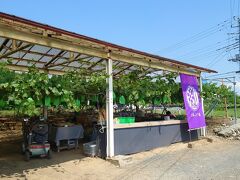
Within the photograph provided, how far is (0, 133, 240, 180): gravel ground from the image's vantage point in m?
7.74

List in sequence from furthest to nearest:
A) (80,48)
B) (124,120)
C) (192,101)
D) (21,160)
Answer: (192,101) < (124,120) < (21,160) < (80,48)

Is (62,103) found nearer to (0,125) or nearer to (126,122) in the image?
(126,122)

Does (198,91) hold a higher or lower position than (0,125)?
higher

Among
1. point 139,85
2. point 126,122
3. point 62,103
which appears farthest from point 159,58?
point 62,103

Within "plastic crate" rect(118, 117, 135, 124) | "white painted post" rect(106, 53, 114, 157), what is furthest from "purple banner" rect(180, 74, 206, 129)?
"white painted post" rect(106, 53, 114, 157)

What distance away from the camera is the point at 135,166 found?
8914 millimetres

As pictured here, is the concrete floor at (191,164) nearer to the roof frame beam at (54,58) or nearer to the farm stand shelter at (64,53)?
the farm stand shelter at (64,53)

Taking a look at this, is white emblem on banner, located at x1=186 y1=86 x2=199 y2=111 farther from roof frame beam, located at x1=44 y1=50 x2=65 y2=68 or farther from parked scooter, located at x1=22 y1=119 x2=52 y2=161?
parked scooter, located at x1=22 y1=119 x2=52 y2=161

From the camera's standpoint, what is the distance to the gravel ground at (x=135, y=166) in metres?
7.74

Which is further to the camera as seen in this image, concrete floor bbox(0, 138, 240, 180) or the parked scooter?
the parked scooter

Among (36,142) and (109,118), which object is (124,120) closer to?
(109,118)

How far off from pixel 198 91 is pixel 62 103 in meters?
8.06

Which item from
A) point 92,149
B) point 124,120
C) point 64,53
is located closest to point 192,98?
point 124,120

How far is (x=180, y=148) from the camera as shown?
1204 centimetres
